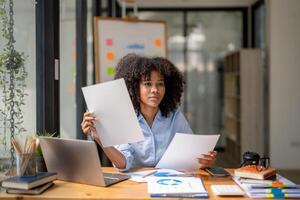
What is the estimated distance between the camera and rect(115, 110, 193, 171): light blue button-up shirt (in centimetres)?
197

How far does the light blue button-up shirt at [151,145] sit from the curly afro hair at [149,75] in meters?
0.07

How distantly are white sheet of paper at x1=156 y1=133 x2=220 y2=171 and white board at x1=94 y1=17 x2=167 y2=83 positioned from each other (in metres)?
1.71

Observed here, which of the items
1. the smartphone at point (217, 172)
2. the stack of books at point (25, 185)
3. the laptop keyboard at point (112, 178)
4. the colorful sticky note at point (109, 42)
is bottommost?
the smartphone at point (217, 172)

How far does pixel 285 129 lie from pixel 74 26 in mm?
3426

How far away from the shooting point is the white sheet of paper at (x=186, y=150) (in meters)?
1.68

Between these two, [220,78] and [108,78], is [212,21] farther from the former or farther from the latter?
[108,78]

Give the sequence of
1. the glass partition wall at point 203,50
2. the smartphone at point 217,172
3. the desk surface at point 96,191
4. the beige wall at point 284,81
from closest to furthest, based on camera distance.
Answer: the desk surface at point 96,191 → the smartphone at point 217,172 → the beige wall at point 284,81 → the glass partition wall at point 203,50

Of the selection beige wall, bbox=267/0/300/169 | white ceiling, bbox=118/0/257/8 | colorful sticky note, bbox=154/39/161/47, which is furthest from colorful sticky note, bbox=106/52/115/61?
white ceiling, bbox=118/0/257/8

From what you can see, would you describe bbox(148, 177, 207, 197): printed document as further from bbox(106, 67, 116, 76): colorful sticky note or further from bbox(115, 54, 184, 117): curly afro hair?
bbox(106, 67, 116, 76): colorful sticky note

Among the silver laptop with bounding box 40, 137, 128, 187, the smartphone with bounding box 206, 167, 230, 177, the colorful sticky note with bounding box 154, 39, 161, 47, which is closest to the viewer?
the silver laptop with bounding box 40, 137, 128, 187

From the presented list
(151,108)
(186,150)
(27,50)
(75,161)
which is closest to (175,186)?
(186,150)

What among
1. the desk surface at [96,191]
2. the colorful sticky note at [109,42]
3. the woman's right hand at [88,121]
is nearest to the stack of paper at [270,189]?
the desk surface at [96,191]

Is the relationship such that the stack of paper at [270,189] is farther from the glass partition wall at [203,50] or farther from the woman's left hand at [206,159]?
the glass partition wall at [203,50]

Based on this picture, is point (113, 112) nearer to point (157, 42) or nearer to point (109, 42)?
point (109, 42)
